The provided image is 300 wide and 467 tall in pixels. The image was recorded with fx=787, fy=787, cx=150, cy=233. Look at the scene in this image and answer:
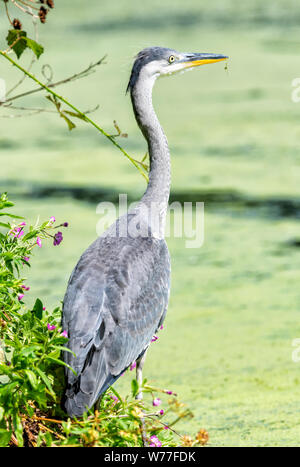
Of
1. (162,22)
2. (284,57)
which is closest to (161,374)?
(284,57)

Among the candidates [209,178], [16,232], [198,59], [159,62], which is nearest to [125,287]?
[16,232]

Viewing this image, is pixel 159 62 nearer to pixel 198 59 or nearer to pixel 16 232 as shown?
pixel 198 59

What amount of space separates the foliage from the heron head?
0.89 metres

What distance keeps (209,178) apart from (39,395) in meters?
4.10

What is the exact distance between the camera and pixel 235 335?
379 centimetres

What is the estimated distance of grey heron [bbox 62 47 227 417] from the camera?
2236 mm

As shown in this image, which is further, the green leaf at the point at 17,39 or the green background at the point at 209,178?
the green background at the point at 209,178

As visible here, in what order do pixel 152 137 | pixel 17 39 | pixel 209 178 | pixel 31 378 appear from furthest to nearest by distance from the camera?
pixel 209 178
pixel 152 137
pixel 17 39
pixel 31 378

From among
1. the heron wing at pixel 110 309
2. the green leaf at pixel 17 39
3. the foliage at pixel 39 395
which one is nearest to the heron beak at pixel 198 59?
the heron wing at pixel 110 309

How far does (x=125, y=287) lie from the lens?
8.08ft

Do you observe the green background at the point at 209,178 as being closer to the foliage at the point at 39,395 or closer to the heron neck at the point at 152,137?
the heron neck at the point at 152,137

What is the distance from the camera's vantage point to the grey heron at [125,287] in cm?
224

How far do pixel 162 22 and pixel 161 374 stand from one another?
7.14 metres

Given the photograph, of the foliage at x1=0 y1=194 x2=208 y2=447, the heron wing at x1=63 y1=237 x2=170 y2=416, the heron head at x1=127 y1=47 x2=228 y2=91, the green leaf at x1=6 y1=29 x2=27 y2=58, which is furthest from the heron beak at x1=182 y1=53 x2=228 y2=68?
the green leaf at x1=6 y1=29 x2=27 y2=58
